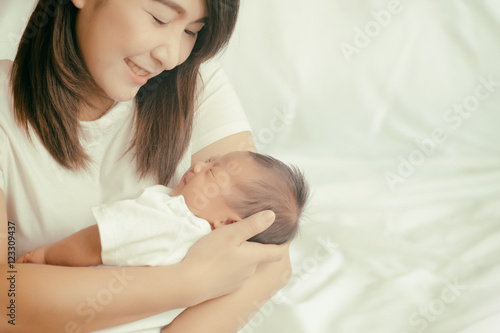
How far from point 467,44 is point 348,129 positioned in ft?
1.95

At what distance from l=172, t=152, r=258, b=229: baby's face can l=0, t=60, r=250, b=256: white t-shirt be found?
0.97 feet

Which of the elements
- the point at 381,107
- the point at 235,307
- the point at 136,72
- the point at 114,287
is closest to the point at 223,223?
the point at 235,307

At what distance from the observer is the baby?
1.17 m

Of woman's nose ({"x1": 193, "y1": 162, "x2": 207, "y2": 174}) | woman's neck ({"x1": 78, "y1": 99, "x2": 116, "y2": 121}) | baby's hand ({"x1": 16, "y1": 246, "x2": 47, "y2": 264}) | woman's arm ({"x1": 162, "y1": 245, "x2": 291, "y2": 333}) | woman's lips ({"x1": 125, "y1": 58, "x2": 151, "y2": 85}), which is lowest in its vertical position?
woman's arm ({"x1": 162, "y1": 245, "x2": 291, "y2": 333})

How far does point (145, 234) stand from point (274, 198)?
0.30m

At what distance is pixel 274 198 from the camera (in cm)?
130

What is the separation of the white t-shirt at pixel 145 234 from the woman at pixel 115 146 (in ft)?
0.10

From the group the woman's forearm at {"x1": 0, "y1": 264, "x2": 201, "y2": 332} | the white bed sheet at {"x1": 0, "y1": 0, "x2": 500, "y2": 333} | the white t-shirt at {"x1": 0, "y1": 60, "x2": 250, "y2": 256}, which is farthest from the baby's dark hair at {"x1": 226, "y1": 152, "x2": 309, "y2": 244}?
the white bed sheet at {"x1": 0, "y1": 0, "x2": 500, "y2": 333}

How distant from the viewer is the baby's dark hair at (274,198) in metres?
1.29

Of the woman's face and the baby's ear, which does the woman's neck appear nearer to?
the woman's face

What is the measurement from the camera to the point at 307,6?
2.36 m

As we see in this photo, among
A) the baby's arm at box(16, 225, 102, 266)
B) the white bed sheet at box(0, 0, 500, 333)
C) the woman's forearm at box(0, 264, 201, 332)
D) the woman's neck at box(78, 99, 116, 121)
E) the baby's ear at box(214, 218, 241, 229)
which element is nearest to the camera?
the woman's forearm at box(0, 264, 201, 332)

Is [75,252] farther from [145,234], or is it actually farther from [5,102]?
[5,102]

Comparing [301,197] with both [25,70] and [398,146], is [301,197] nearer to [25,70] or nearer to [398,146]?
[25,70]
